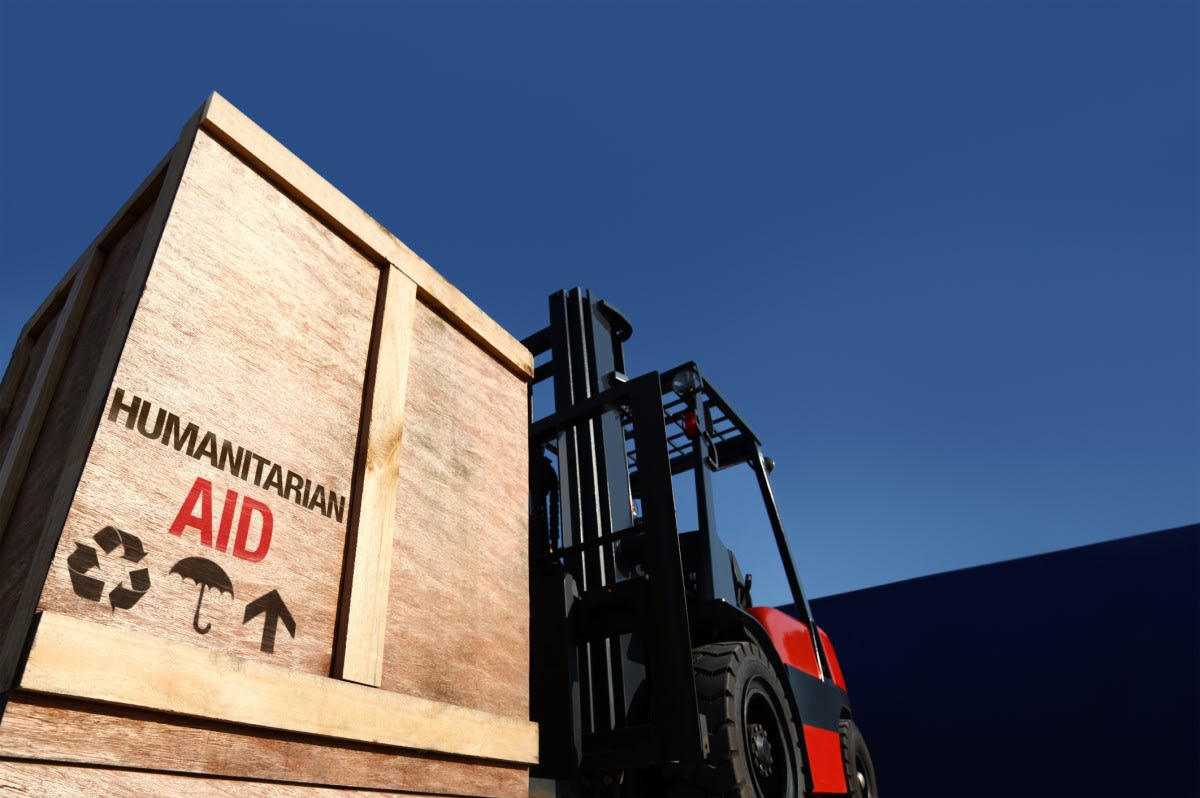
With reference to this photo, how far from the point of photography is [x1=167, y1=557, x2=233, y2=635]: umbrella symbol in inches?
52.7

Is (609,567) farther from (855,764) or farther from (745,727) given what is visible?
(855,764)

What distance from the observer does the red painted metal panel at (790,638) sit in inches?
147

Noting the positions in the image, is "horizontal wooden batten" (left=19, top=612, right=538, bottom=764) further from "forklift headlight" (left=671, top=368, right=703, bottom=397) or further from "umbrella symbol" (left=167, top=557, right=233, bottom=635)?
"forklift headlight" (left=671, top=368, right=703, bottom=397)

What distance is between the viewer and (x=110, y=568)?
124 cm

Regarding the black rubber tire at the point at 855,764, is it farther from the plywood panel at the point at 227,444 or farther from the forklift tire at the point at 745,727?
the plywood panel at the point at 227,444

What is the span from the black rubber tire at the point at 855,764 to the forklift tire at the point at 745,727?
114cm

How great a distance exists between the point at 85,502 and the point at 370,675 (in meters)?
0.67

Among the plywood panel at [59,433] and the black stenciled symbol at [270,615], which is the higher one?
the plywood panel at [59,433]

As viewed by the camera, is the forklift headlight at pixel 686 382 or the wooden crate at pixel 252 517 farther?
the forklift headlight at pixel 686 382

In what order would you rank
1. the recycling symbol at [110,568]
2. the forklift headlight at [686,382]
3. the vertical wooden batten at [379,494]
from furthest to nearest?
the forklift headlight at [686,382] → the vertical wooden batten at [379,494] → the recycling symbol at [110,568]

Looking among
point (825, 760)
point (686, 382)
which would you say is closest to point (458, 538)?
point (686, 382)

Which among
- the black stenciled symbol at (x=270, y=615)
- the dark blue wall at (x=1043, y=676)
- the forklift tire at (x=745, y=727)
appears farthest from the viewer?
the dark blue wall at (x=1043, y=676)

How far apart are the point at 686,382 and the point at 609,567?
3.22 feet

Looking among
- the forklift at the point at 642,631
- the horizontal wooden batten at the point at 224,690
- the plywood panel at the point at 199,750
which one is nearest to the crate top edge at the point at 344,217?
the forklift at the point at 642,631
